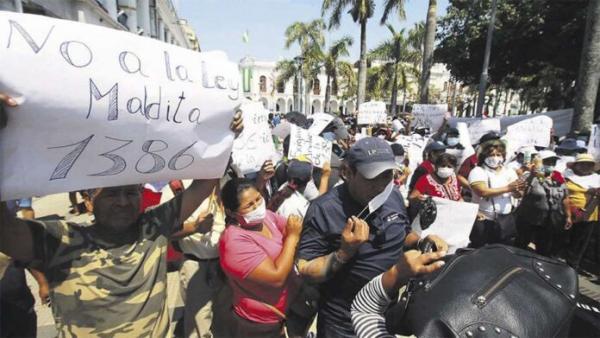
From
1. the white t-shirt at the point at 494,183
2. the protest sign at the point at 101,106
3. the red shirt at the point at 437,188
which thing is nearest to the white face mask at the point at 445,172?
the red shirt at the point at 437,188

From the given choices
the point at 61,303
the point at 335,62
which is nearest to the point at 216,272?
the point at 61,303

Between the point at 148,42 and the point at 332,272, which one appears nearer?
the point at 148,42

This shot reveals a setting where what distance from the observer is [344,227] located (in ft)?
5.77

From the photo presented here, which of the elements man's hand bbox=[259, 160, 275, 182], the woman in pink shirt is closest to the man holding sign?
the woman in pink shirt

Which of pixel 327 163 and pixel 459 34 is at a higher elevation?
pixel 459 34

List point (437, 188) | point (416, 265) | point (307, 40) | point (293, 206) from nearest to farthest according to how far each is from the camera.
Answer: point (416, 265) < point (293, 206) < point (437, 188) < point (307, 40)

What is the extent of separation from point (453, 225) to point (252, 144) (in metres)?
1.59

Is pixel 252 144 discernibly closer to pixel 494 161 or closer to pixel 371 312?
pixel 371 312

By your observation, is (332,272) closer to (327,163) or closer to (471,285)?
(471,285)

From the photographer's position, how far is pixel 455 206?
6.46 ft

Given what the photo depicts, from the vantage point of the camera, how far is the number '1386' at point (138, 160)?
4.07ft

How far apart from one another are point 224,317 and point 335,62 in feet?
107

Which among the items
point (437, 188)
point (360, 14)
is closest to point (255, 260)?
point (437, 188)

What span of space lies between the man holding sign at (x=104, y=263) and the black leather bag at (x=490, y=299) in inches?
41.5
